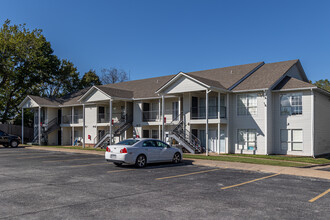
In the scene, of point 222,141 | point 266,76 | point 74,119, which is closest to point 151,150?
point 222,141

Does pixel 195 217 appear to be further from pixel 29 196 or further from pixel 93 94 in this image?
pixel 93 94

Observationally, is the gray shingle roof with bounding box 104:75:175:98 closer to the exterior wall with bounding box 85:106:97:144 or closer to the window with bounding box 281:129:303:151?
the exterior wall with bounding box 85:106:97:144

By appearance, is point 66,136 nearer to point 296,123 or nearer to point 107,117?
point 107,117

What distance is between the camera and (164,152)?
16.0 m

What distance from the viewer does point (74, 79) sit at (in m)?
51.2

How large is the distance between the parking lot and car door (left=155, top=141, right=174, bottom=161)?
2822 millimetres

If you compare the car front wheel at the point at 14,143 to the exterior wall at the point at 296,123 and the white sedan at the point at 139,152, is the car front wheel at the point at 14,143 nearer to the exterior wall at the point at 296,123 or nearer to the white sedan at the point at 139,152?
the white sedan at the point at 139,152

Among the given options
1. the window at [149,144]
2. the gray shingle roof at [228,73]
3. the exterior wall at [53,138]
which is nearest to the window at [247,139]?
the gray shingle roof at [228,73]

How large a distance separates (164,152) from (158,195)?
24.0 ft

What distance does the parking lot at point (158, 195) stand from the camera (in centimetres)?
680

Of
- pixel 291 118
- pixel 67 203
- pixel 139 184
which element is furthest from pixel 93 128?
pixel 67 203

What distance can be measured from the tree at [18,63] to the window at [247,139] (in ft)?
93.7

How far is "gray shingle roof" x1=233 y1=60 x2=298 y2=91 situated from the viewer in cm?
2302

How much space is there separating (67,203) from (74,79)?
46.0 meters
